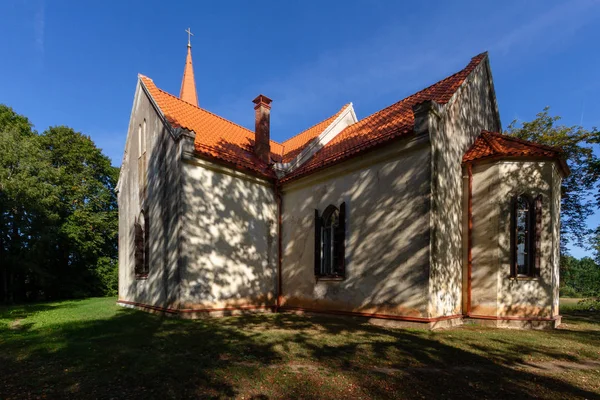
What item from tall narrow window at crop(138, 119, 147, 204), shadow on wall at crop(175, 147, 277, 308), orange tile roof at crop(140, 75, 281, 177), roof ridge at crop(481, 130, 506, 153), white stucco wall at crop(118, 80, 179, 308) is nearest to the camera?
roof ridge at crop(481, 130, 506, 153)

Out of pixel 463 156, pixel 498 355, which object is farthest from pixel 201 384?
pixel 463 156

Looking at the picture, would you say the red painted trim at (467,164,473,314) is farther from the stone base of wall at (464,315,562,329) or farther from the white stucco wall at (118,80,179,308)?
the white stucco wall at (118,80,179,308)

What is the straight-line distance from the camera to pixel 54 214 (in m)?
20.5

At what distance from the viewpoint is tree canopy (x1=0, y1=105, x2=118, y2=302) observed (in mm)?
18875

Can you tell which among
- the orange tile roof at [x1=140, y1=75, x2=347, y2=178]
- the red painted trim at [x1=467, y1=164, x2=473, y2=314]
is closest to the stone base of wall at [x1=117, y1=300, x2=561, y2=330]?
the red painted trim at [x1=467, y1=164, x2=473, y2=314]

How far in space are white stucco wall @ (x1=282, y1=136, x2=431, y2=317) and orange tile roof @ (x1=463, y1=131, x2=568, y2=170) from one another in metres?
2.46

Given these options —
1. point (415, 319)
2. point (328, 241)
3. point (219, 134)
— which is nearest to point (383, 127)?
point (328, 241)

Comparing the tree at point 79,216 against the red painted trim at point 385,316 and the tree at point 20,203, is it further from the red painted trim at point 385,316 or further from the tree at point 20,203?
the red painted trim at point 385,316

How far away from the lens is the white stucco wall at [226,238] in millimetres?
10328

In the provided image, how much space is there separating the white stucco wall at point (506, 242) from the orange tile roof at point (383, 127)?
290 centimetres

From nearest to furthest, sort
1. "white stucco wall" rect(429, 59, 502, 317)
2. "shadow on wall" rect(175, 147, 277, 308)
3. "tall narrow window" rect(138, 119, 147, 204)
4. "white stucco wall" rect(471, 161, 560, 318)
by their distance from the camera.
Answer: "white stucco wall" rect(429, 59, 502, 317) → "white stucco wall" rect(471, 161, 560, 318) → "shadow on wall" rect(175, 147, 277, 308) → "tall narrow window" rect(138, 119, 147, 204)

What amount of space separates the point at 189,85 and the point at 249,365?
1000 inches

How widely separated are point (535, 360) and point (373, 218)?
5.00m

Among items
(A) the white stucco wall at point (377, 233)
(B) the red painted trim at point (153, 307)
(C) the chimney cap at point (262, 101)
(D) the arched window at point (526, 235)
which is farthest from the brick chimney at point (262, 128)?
(D) the arched window at point (526, 235)
